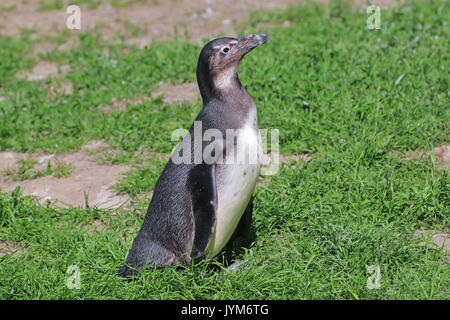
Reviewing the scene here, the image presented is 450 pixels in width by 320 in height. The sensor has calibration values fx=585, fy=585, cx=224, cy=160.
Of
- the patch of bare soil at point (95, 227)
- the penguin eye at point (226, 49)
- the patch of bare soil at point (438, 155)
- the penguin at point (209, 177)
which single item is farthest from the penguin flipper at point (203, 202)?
the patch of bare soil at point (438, 155)

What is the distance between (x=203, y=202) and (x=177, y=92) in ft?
9.45

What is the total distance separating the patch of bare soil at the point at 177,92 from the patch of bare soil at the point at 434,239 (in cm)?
268

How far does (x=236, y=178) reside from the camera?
2982mm

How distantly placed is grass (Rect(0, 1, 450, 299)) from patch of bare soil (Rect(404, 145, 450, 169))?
0.20 ft

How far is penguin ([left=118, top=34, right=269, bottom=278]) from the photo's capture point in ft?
9.78

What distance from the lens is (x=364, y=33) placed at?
6.04 metres

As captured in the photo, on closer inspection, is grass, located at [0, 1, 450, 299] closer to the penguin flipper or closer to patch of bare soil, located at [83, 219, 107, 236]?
patch of bare soil, located at [83, 219, 107, 236]

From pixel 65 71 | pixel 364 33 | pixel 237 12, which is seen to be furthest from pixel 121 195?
pixel 237 12
